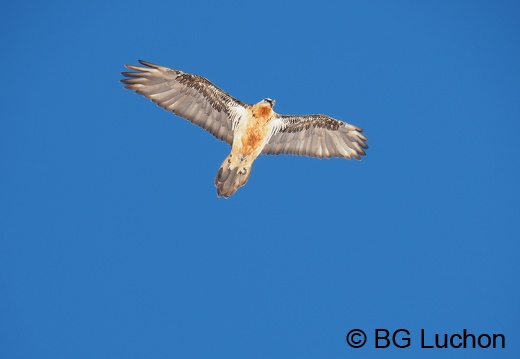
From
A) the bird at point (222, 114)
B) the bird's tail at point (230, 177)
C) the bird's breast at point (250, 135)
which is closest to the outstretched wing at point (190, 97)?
the bird at point (222, 114)

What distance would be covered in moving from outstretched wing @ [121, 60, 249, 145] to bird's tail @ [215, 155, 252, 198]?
820 mm

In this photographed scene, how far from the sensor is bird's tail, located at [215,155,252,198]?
63.8ft

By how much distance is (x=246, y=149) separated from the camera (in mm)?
19734

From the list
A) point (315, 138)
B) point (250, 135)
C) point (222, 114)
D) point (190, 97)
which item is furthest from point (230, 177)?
point (315, 138)

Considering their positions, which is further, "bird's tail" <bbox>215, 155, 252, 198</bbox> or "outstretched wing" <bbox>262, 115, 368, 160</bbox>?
"outstretched wing" <bbox>262, 115, 368, 160</bbox>

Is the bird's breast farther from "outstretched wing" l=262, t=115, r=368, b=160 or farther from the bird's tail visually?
"outstretched wing" l=262, t=115, r=368, b=160

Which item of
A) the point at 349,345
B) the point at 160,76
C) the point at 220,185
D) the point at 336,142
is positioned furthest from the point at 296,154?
the point at 349,345

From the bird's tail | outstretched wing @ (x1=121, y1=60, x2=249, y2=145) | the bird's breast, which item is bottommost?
the bird's tail

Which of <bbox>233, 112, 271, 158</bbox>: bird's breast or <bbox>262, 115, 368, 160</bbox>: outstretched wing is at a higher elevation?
<bbox>262, 115, 368, 160</bbox>: outstretched wing

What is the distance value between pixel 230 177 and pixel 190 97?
249 centimetres

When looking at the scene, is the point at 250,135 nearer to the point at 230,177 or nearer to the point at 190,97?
the point at 230,177

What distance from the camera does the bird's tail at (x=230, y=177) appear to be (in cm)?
1944

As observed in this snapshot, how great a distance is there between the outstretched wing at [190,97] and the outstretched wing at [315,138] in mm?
1366

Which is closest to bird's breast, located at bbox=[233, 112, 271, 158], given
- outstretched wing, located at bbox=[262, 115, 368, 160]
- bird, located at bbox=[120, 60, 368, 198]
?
bird, located at bbox=[120, 60, 368, 198]
